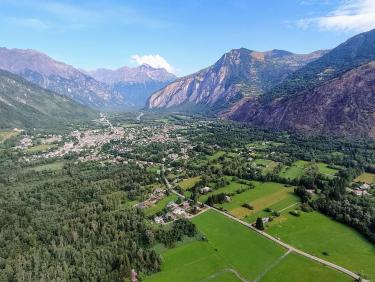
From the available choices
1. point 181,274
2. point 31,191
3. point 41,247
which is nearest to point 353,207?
point 181,274

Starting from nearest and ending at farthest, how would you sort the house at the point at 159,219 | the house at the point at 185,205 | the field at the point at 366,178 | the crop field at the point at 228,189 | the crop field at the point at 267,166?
1. the house at the point at 159,219
2. the house at the point at 185,205
3. the crop field at the point at 228,189
4. the field at the point at 366,178
5. the crop field at the point at 267,166

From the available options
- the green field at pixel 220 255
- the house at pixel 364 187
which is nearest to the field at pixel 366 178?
the house at pixel 364 187

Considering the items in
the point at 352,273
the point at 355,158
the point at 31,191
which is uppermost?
the point at 355,158

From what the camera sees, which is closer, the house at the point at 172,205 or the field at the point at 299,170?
the house at the point at 172,205

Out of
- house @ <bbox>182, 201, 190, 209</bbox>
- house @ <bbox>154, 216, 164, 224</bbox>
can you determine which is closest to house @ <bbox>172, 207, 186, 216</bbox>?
house @ <bbox>182, 201, 190, 209</bbox>

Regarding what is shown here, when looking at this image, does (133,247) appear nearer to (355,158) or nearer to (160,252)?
(160,252)

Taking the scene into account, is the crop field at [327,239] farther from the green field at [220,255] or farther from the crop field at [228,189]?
the crop field at [228,189]

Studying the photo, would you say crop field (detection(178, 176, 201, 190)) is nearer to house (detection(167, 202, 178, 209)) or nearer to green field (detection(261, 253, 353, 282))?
house (detection(167, 202, 178, 209))
